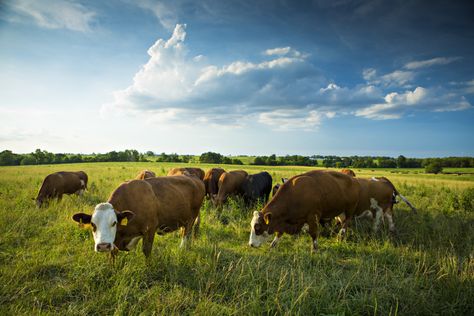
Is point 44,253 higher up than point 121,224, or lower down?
lower down

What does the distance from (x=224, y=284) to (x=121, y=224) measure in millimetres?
2295

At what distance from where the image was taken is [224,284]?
14.8ft

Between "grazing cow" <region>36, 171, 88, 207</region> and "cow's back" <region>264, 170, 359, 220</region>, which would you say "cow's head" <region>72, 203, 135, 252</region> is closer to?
"cow's back" <region>264, 170, 359, 220</region>

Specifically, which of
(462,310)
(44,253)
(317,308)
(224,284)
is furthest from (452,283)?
(44,253)

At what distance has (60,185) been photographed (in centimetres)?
1285

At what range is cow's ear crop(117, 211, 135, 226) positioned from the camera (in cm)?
459

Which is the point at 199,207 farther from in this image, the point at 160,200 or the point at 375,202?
the point at 375,202

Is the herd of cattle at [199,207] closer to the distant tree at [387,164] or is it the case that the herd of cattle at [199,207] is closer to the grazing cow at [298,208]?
the grazing cow at [298,208]

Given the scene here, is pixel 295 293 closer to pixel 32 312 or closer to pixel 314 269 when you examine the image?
pixel 314 269

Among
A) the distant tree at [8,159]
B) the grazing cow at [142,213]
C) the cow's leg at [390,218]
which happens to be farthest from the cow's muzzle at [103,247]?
the distant tree at [8,159]

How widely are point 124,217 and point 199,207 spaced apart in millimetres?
2834

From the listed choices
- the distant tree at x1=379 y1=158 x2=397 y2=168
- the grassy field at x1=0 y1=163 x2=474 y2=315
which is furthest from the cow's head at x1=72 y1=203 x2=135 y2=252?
the distant tree at x1=379 y1=158 x2=397 y2=168

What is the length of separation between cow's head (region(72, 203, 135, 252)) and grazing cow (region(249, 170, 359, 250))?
3499 mm

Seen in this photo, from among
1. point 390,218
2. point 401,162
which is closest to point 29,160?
point 390,218
